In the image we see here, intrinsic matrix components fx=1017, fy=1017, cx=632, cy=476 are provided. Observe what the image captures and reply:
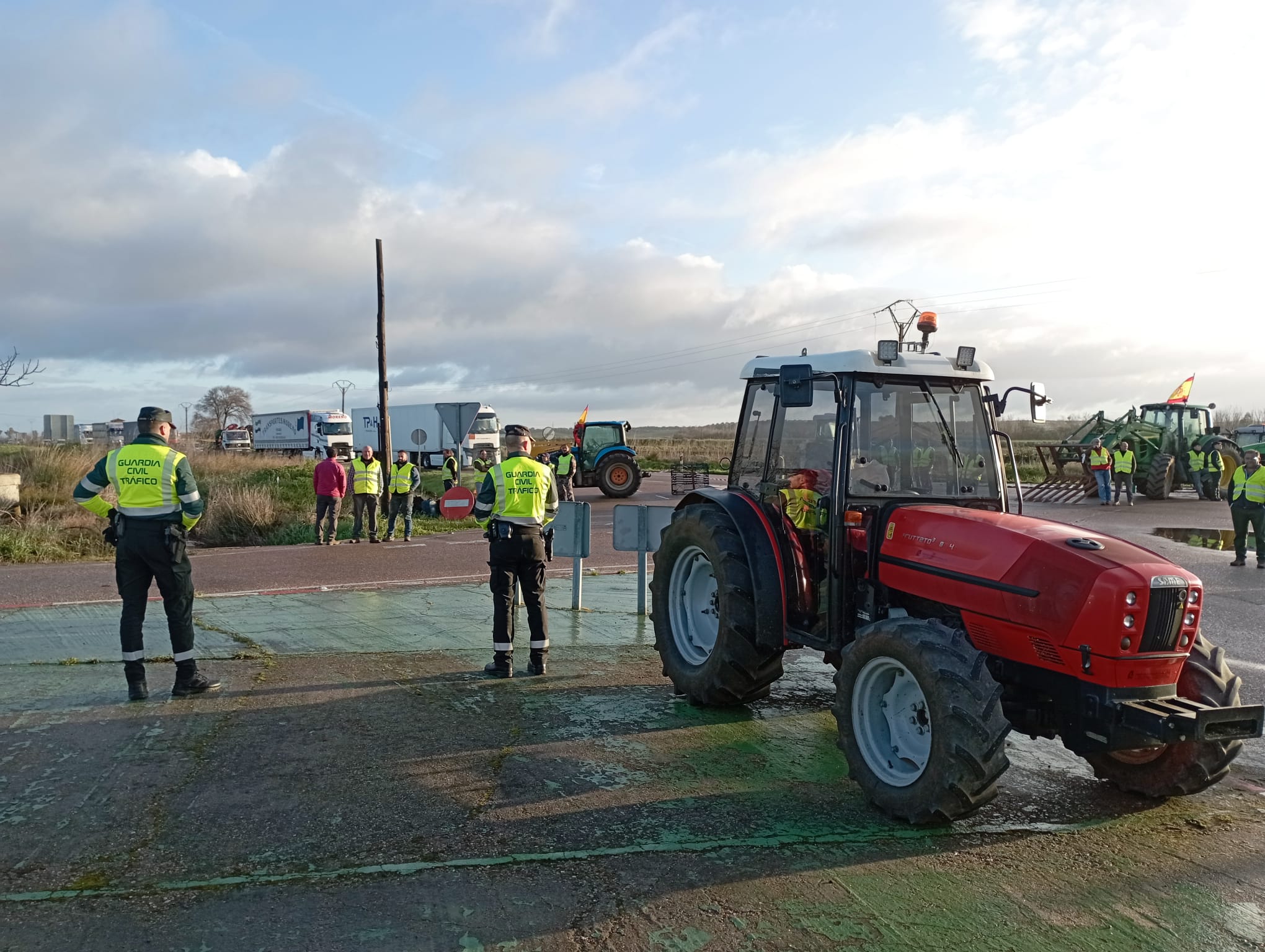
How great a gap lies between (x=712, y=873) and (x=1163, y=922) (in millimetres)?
1660

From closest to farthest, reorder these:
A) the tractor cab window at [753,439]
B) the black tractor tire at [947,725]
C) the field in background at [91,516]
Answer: the black tractor tire at [947,725]
the tractor cab window at [753,439]
the field in background at [91,516]

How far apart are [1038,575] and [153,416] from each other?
5689 millimetres

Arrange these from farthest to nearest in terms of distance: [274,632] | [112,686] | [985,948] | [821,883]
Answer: [274,632], [112,686], [821,883], [985,948]

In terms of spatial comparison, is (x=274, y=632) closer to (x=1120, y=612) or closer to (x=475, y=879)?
(x=475, y=879)

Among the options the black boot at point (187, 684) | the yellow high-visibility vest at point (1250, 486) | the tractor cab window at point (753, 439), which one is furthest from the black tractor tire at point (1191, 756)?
the yellow high-visibility vest at point (1250, 486)

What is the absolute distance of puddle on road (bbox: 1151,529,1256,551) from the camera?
1725cm

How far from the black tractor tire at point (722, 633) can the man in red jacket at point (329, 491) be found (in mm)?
11416

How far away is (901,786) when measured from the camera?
458cm

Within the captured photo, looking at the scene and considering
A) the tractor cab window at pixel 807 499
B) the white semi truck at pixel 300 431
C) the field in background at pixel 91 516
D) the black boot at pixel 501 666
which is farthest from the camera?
the white semi truck at pixel 300 431

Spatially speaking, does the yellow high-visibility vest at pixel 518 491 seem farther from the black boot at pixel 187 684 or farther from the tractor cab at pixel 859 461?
the black boot at pixel 187 684

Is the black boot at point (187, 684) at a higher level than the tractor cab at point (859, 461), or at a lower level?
lower

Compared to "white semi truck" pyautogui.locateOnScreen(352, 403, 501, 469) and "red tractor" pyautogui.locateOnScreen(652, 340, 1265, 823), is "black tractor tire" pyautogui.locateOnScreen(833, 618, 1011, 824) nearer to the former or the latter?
"red tractor" pyautogui.locateOnScreen(652, 340, 1265, 823)

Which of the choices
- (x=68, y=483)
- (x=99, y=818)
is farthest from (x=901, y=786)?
(x=68, y=483)

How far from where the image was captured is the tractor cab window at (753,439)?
20.9 ft
